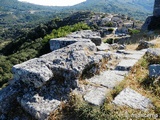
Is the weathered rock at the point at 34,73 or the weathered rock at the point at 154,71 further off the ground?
the weathered rock at the point at 34,73

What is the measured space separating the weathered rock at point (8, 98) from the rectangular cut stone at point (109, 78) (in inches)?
77.2

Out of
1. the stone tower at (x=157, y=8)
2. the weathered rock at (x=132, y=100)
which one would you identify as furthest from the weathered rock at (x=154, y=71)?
the stone tower at (x=157, y=8)

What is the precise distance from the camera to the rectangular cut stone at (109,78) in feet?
18.3

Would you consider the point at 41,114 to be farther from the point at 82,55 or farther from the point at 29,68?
the point at 82,55

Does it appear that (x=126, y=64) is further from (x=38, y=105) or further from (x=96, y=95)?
(x=38, y=105)

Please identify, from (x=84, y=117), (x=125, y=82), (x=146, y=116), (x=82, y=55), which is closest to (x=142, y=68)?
(x=125, y=82)

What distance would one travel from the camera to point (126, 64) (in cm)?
676

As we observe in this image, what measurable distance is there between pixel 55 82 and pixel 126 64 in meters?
2.61

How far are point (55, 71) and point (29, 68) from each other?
0.65 metres

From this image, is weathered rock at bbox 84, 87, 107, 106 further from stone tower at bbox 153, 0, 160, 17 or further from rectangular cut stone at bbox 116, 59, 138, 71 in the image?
stone tower at bbox 153, 0, 160, 17

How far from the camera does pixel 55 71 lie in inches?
209

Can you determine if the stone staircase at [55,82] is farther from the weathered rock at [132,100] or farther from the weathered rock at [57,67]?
the weathered rock at [132,100]

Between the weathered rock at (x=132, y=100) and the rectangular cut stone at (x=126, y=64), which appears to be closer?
the weathered rock at (x=132, y=100)

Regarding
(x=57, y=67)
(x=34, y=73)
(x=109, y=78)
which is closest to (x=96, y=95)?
(x=109, y=78)
